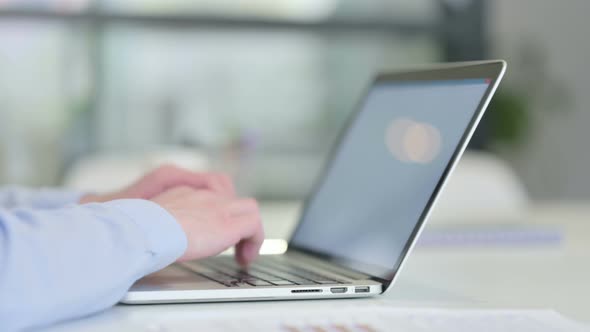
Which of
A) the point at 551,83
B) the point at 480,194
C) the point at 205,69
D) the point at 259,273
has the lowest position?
the point at 259,273

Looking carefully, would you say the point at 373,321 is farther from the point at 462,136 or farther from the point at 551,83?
the point at 551,83

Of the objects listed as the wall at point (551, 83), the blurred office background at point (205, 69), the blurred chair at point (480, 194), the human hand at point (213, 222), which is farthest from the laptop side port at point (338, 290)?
the wall at point (551, 83)

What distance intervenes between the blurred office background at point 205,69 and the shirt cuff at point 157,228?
9.31 feet

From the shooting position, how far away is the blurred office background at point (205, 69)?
12.3 feet

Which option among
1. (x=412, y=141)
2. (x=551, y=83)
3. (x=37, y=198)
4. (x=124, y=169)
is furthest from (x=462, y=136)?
(x=551, y=83)

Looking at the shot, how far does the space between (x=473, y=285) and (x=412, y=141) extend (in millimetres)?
186

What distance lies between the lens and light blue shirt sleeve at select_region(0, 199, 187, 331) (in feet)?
2.08

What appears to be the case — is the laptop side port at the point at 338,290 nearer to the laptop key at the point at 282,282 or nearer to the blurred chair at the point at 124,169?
the laptop key at the point at 282,282

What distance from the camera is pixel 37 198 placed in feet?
3.87

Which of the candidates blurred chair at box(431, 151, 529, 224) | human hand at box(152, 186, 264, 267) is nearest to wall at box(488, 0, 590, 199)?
blurred chair at box(431, 151, 529, 224)

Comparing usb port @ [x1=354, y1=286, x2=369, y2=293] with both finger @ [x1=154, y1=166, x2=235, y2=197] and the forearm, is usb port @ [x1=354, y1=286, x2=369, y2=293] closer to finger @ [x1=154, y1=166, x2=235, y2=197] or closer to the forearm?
finger @ [x1=154, y1=166, x2=235, y2=197]

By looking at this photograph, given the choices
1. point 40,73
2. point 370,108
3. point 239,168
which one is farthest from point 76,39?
point 370,108

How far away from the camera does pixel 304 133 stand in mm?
4051

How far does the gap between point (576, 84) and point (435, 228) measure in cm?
363
